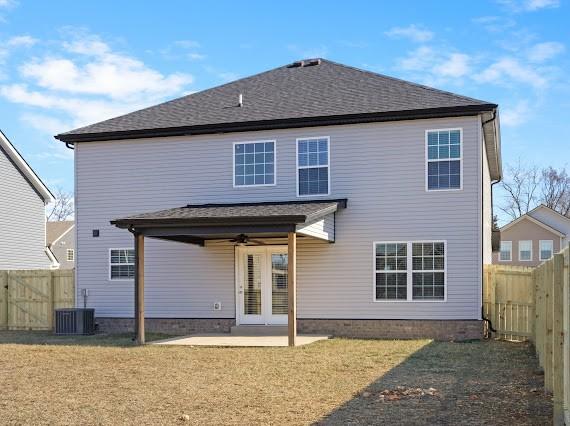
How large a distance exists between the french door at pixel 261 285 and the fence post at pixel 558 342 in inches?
425

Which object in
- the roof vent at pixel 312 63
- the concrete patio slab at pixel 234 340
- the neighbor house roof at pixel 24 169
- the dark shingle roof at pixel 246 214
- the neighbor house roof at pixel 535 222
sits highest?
the roof vent at pixel 312 63

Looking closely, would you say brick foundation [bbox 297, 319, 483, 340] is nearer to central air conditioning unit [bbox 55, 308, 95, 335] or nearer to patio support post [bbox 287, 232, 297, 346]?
patio support post [bbox 287, 232, 297, 346]

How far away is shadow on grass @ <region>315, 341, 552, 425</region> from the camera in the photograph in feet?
23.7

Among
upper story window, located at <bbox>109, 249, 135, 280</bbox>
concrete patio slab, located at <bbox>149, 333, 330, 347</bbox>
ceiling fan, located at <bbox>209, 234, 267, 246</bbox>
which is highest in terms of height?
ceiling fan, located at <bbox>209, 234, 267, 246</bbox>

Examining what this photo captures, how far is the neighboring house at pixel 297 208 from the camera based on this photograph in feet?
51.7

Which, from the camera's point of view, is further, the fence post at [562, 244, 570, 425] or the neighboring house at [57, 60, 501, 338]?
the neighboring house at [57, 60, 501, 338]

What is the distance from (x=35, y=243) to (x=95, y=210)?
11.1 metres

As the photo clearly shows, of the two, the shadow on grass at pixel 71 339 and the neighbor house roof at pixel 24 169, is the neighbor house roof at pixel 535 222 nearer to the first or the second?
the neighbor house roof at pixel 24 169

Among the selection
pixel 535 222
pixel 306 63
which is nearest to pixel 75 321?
pixel 306 63

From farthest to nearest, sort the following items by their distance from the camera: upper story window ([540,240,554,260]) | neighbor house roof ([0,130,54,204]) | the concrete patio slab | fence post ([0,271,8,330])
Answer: upper story window ([540,240,554,260]), neighbor house roof ([0,130,54,204]), fence post ([0,271,8,330]), the concrete patio slab

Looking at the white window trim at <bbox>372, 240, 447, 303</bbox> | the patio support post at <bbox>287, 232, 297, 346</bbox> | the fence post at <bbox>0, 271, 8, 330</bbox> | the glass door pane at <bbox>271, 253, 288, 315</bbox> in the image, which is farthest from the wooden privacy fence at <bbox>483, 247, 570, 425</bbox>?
the fence post at <bbox>0, 271, 8, 330</bbox>

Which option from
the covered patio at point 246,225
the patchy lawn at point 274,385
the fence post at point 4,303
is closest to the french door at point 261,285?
the covered patio at point 246,225

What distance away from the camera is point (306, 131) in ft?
55.8

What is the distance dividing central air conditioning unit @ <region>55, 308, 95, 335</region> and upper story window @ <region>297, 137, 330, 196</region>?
638 cm
